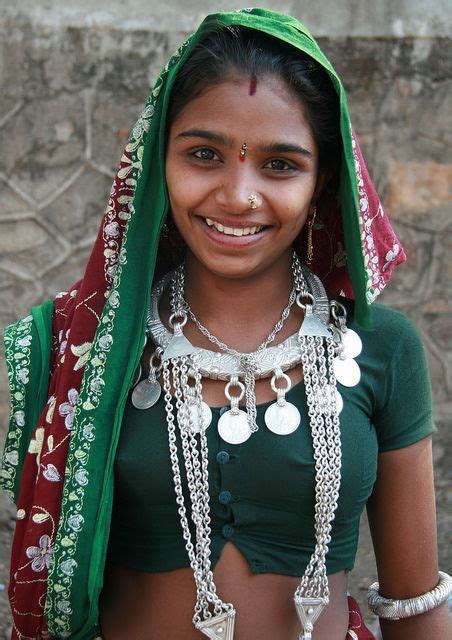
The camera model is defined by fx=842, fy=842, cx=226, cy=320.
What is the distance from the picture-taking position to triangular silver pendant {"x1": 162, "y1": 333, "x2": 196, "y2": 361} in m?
1.76

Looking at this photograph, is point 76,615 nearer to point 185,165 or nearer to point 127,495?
point 127,495

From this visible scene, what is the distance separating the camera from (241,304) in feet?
6.02

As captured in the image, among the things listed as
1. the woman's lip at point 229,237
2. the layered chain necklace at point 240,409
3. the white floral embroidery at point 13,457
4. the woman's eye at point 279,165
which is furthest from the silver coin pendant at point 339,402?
the white floral embroidery at point 13,457

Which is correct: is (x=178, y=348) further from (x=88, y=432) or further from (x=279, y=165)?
(x=279, y=165)

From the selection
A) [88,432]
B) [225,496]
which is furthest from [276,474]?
[88,432]

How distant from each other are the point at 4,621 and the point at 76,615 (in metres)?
1.59

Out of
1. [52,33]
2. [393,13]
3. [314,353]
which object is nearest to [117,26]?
[52,33]

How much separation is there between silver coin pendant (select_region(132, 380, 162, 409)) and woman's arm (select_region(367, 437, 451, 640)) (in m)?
0.49

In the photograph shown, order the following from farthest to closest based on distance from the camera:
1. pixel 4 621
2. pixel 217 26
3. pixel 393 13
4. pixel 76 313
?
pixel 393 13 < pixel 4 621 < pixel 76 313 < pixel 217 26

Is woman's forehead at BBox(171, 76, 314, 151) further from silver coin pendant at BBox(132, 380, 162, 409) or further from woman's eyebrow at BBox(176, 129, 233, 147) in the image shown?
silver coin pendant at BBox(132, 380, 162, 409)

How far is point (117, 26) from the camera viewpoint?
3.28m

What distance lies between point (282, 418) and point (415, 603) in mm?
523

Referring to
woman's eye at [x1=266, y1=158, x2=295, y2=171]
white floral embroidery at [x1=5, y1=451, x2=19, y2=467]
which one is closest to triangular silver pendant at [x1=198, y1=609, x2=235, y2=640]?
white floral embroidery at [x1=5, y1=451, x2=19, y2=467]

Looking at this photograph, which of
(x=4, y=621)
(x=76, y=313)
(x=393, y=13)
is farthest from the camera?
(x=393, y=13)
